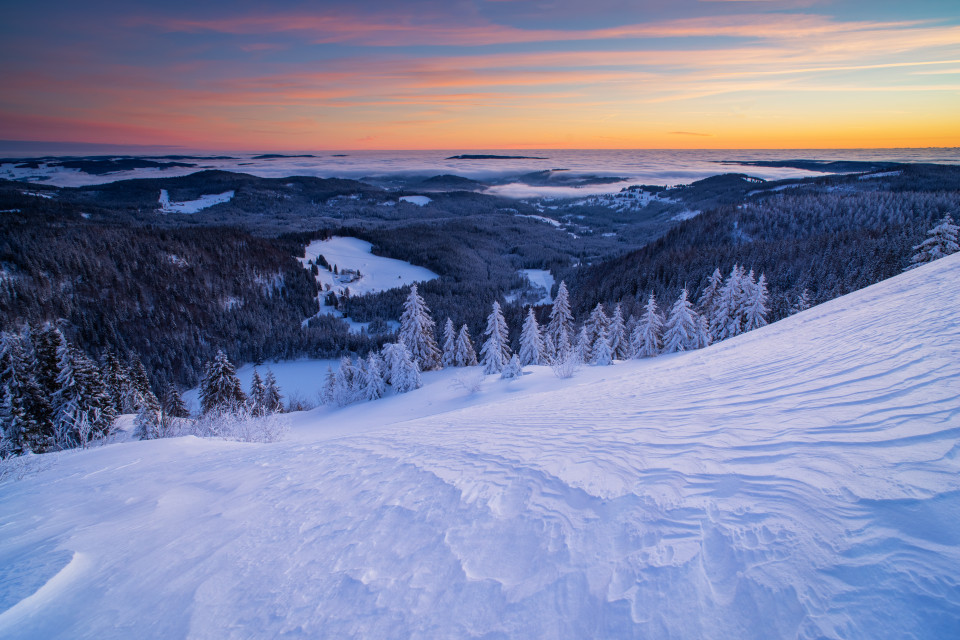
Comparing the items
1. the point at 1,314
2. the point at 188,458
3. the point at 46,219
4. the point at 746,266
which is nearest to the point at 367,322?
the point at 1,314

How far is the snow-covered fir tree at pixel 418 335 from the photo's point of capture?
4169 centimetres

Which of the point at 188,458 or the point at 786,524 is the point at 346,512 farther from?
the point at 188,458

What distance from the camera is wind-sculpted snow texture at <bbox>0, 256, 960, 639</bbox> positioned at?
7.55ft

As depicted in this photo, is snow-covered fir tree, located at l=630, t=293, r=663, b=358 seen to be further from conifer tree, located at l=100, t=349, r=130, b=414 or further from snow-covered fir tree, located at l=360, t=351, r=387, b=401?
conifer tree, located at l=100, t=349, r=130, b=414

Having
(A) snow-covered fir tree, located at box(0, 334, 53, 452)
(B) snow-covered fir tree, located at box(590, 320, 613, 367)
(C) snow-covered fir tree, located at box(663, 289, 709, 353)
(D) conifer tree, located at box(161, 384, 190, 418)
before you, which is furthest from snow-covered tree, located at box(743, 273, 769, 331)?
(A) snow-covered fir tree, located at box(0, 334, 53, 452)

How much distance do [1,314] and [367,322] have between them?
7232 centimetres

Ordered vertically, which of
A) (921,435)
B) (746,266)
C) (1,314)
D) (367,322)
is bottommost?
(367,322)

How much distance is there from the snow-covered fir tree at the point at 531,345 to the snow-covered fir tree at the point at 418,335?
10.9 meters

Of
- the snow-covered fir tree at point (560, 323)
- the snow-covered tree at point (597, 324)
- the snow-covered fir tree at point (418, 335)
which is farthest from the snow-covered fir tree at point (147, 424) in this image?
the snow-covered tree at point (597, 324)

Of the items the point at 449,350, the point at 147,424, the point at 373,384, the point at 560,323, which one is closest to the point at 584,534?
the point at 147,424

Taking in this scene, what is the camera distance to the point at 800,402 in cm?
495

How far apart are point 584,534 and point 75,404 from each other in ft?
120

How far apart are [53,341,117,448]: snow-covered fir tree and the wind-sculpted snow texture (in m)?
27.2

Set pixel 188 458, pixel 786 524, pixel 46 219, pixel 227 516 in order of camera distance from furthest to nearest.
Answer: pixel 46 219 < pixel 188 458 < pixel 227 516 < pixel 786 524
